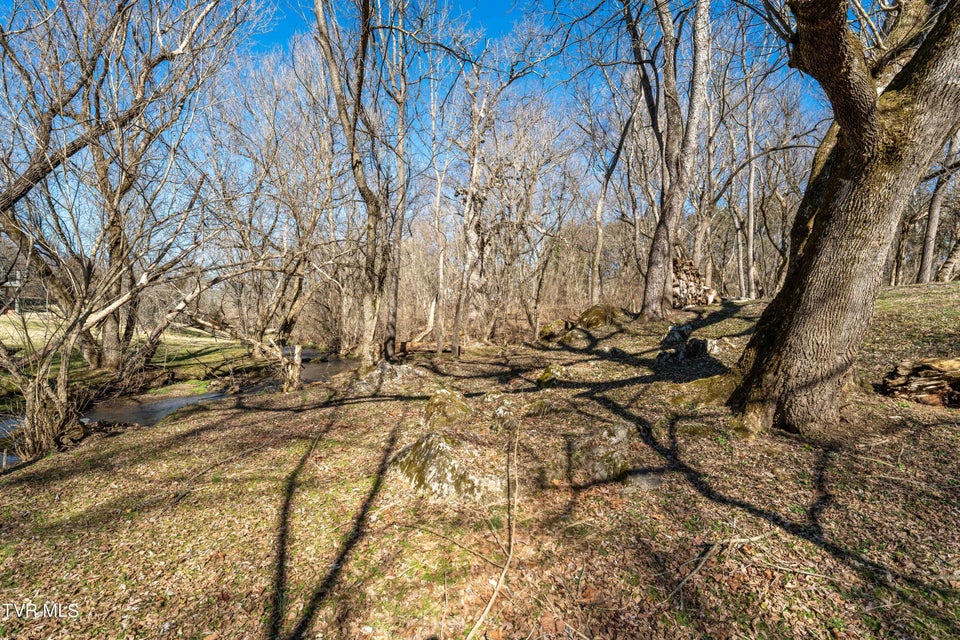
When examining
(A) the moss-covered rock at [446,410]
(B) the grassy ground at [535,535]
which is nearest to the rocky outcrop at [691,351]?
(B) the grassy ground at [535,535]

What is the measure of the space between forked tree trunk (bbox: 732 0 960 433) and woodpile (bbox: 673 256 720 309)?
889cm

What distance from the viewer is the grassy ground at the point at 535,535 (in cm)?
254

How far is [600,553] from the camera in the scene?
10.0 ft

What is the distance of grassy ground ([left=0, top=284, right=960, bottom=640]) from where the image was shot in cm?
254

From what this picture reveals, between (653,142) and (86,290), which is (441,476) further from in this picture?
(653,142)

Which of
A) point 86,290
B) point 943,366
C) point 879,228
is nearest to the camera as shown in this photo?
point 879,228

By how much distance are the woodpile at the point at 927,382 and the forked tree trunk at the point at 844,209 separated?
103 cm

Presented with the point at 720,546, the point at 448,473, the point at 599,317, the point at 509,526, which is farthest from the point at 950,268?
the point at 448,473

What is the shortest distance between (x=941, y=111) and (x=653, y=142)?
16769mm

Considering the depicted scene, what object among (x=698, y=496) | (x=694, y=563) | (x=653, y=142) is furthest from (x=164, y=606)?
(x=653, y=142)

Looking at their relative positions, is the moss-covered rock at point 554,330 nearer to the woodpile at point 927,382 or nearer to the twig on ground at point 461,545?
the woodpile at point 927,382

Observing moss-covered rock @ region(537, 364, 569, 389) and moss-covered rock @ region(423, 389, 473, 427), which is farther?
moss-covered rock @ region(537, 364, 569, 389)

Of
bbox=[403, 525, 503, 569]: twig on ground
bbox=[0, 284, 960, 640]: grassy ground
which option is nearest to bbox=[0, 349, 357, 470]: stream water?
bbox=[0, 284, 960, 640]: grassy ground

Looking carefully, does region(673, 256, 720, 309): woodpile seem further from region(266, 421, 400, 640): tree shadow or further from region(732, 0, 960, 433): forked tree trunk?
region(266, 421, 400, 640): tree shadow
